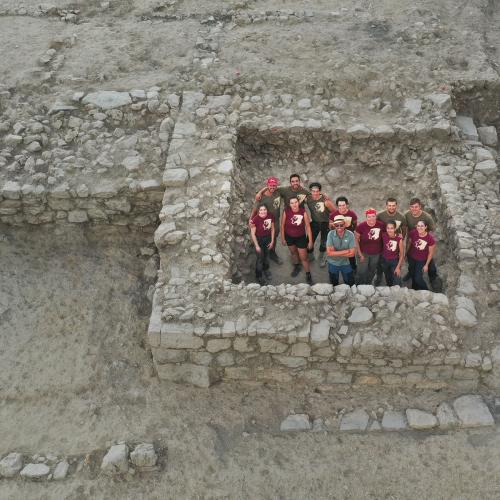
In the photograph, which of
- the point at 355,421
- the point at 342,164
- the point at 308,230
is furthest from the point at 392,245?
the point at 342,164

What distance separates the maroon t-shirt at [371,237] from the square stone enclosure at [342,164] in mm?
1630

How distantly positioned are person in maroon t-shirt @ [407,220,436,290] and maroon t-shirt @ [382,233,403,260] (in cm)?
24

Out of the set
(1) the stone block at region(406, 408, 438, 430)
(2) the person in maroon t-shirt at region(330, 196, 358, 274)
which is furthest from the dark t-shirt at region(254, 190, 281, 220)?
(1) the stone block at region(406, 408, 438, 430)

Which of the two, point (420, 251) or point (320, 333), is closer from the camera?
point (320, 333)

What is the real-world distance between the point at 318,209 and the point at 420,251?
5.44 ft

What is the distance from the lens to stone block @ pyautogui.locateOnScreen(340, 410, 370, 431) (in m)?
6.80

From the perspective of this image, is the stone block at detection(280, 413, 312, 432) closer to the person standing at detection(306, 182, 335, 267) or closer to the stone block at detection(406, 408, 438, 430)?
the stone block at detection(406, 408, 438, 430)

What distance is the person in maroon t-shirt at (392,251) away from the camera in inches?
284

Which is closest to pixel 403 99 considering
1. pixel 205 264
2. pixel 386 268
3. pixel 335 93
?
pixel 335 93

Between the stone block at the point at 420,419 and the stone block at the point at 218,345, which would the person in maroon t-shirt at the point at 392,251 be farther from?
the stone block at the point at 218,345

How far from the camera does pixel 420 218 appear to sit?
284 inches

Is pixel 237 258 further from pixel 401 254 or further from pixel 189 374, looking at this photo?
pixel 401 254

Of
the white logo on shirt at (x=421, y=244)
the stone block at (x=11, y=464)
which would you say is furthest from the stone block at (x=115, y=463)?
the white logo on shirt at (x=421, y=244)

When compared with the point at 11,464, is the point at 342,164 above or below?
above
